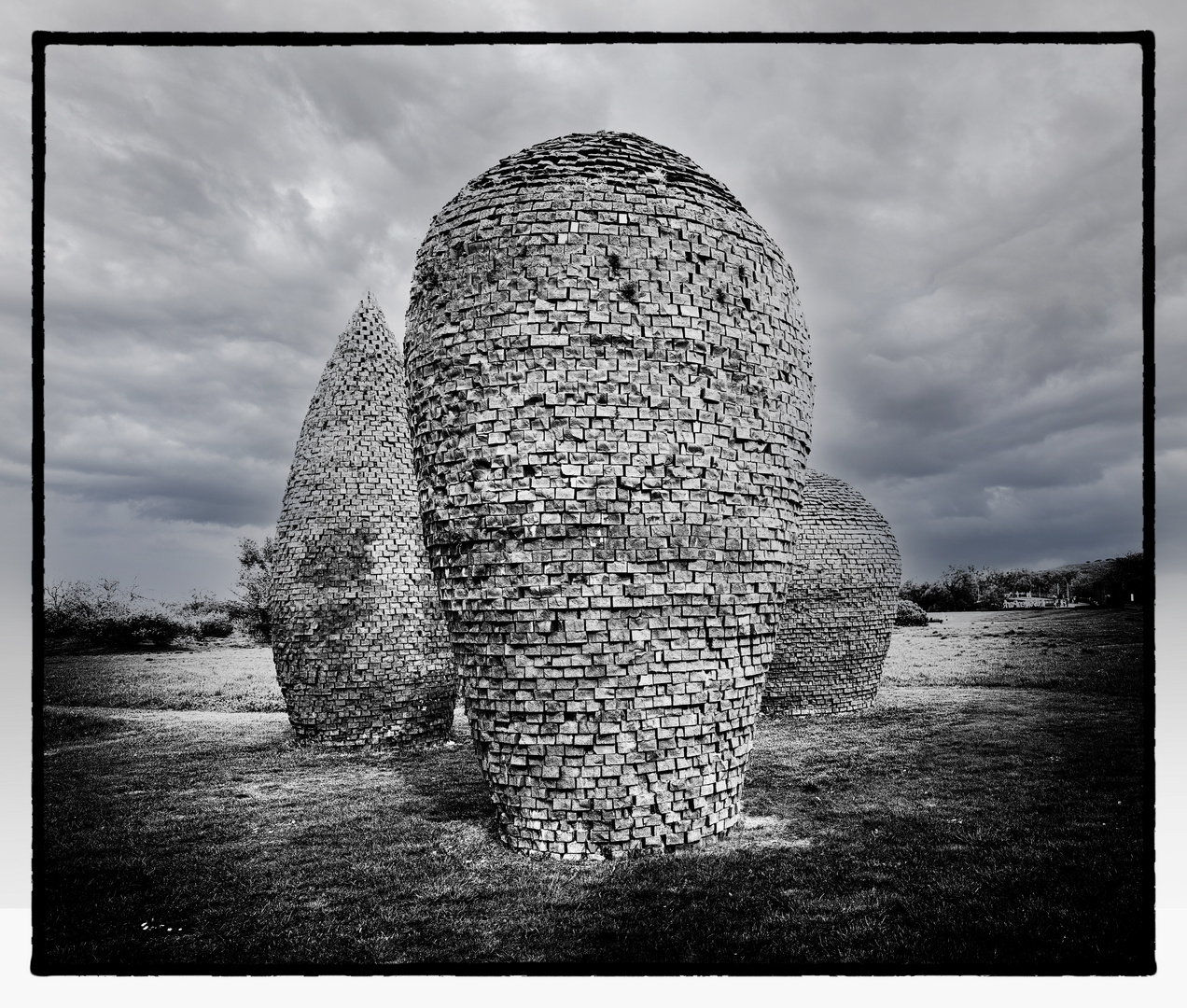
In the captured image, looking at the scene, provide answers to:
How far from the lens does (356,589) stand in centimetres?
1001

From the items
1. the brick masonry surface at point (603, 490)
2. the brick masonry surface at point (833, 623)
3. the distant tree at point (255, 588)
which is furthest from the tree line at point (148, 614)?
the brick masonry surface at point (833, 623)

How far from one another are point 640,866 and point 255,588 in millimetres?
10896

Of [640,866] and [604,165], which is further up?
[604,165]

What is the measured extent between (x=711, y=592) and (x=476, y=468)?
1.69 metres

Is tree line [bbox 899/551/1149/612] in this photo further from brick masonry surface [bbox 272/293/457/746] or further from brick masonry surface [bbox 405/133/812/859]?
brick masonry surface [bbox 272/293/457/746]

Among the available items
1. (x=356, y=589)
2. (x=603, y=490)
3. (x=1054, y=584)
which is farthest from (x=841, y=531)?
(x=603, y=490)

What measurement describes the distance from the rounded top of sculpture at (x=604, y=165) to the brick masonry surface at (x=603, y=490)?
3 centimetres

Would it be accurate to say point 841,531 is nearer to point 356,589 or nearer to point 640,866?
point 356,589

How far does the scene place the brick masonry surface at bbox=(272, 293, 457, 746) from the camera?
9.91 metres

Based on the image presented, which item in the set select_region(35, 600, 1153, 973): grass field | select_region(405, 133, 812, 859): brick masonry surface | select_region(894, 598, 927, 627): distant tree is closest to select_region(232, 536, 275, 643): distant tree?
select_region(35, 600, 1153, 973): grass field

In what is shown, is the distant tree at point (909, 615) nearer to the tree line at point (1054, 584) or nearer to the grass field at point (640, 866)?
the tree line at point (1054, 584)

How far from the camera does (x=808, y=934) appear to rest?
413 centimetres

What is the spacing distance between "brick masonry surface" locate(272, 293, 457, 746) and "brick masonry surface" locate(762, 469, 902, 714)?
523 cm

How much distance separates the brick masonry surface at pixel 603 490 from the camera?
16.4 ft
